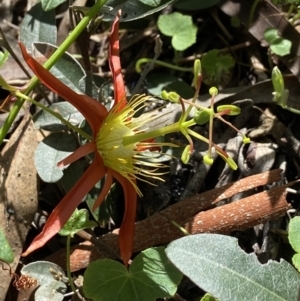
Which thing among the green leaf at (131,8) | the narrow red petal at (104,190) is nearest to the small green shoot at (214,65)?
the green leaf at (131,8)

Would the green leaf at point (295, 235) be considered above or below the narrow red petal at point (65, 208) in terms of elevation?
below

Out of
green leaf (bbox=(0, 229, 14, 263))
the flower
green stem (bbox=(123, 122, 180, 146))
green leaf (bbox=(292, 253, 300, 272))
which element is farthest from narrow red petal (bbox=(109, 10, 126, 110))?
green leaf (bbox=(292, 253, 300, 272))

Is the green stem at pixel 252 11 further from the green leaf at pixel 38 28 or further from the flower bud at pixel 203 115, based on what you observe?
the flower bud at pixel 203 115

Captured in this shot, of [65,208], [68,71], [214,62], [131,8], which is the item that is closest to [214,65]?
[214,62]

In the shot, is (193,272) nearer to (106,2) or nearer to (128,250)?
(128,250)

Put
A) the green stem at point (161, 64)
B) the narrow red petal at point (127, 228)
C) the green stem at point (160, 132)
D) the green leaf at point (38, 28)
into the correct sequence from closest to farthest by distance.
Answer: the green stem at point (160, 132) < the narrow red petal at point (127, 228) < the green leaf at point (38, 28) < the green stem at point (161, 64)

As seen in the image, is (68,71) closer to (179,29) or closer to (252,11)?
(179,29)

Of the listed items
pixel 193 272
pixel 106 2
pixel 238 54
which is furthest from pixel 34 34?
pixel 193 272
